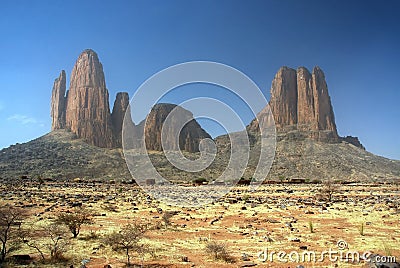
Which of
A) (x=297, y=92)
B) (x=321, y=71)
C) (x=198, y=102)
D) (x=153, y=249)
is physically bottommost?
(x=153, y=249)

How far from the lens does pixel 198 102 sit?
52.7 ft

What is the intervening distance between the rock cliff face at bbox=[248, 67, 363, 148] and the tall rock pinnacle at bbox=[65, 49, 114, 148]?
5687cm

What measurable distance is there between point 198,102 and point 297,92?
12199 cm

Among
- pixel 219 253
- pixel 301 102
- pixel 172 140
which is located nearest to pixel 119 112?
pixel 172 140

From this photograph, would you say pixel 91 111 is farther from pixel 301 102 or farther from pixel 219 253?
pixel 219 253

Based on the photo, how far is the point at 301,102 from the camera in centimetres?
12425

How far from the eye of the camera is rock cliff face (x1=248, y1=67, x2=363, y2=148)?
114 metres

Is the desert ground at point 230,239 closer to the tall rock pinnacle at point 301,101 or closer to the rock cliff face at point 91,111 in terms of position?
the rock cliff face at point 91,111

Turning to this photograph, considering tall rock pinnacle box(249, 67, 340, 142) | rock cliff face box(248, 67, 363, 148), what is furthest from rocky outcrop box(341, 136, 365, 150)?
tall rock pinnacle box(249, 67, 340, 142)

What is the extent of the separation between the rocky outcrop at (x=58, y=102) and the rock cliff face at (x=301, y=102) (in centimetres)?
7383

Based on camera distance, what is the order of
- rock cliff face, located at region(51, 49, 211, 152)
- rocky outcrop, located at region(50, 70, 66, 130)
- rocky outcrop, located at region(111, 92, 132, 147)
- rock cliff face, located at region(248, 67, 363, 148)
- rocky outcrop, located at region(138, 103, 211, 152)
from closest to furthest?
rock cliff face, located at region(51, 49, 211, 152) → rock cliff face, located at region(248, 67, 363, 148) → rocky outcrop, located at region(50, 70, 66, 130) → rocky outcrop, located at region(138, 103, 211, 152) → rocky outcrop, located at region(111, 92, 132, 147)

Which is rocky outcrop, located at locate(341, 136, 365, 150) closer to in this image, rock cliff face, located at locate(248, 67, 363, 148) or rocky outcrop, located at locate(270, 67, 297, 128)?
rock cliff face, located at locate(248, 67, 363, 148)

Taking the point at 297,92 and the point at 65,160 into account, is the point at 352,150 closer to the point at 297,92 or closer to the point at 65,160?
the point at 297,92

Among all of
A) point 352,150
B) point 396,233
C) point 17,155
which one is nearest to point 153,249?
point 396,233
